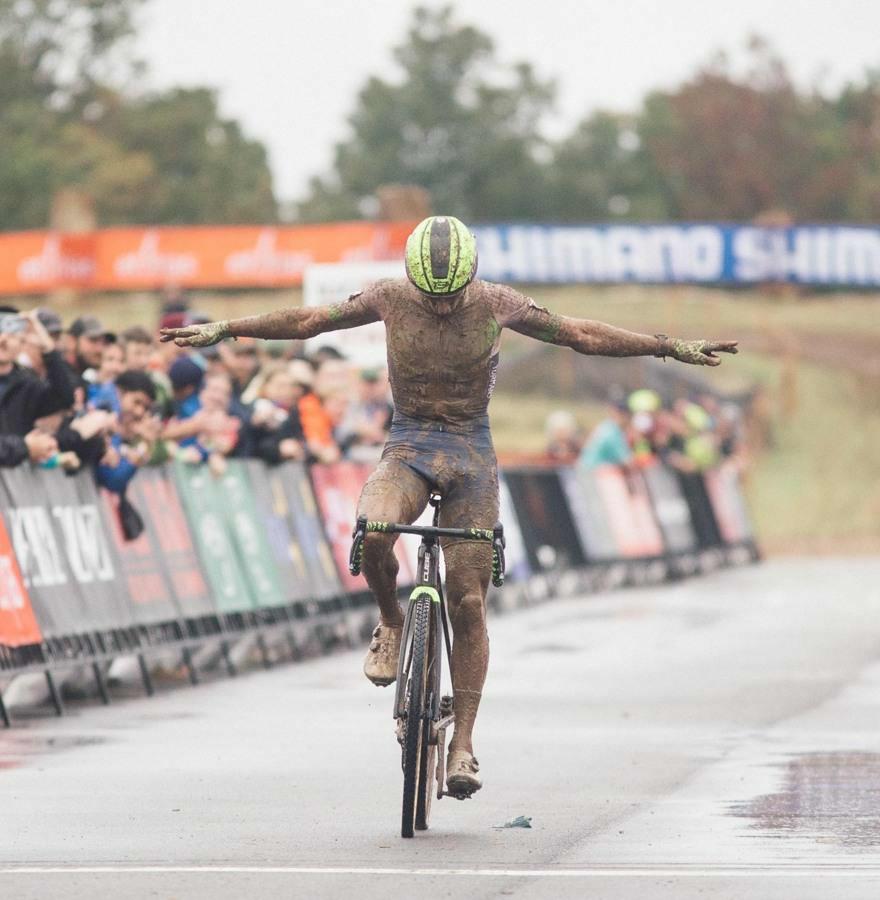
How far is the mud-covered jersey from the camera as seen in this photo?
10.0 metres

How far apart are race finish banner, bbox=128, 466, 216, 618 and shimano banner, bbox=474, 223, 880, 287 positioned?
27697 millimetres

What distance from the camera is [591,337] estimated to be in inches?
398

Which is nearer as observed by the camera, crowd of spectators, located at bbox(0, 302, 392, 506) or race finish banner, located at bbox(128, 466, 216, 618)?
crowd of spectators, located at bbox(0, 302, 392, 506)

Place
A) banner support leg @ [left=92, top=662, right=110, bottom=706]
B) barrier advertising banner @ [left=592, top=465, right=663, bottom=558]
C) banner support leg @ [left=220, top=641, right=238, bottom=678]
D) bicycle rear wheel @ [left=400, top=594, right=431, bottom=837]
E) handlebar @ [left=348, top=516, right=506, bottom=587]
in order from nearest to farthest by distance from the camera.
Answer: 1. bicycle rear wheel @ [left=400, top=594, right=431, bottom=837]
2. handlebar @ [left=348, top=516, right=506, bottom=587]
3. banner support leg @ [left=92, top=662, right=110, bottom=706]
4. banner support leg @ [left=220, top=641, right=238, bottom=678]
5. barrier advertising banner @ [left=592, top=465, right=663, bottom=558]

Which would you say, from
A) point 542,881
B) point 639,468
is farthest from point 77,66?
point 542,881

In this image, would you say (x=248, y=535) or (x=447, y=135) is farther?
Result: (x=447, y=135)

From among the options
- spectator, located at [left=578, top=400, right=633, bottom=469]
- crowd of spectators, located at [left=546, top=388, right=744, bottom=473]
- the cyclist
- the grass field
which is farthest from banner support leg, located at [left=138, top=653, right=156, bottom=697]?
the grass field

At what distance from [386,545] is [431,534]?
190 millimetres

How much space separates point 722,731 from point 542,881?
5.31m

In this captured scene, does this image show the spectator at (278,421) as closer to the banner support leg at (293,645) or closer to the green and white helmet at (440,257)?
the banner support leg at (293,645)

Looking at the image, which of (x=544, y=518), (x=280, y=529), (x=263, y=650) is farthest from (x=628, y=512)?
(x=263, y=650)

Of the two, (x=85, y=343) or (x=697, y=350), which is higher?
Result: (x=85, y=343)

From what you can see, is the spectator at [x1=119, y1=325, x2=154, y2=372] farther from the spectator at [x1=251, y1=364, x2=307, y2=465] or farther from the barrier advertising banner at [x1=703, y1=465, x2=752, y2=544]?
the barrier advertising banner at [x1=703, y1=465, x2=752, y2=544]

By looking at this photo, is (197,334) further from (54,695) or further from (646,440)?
(646,440)
